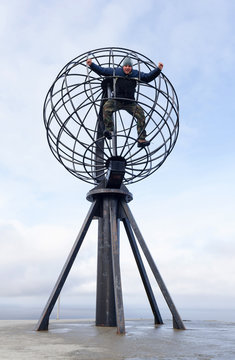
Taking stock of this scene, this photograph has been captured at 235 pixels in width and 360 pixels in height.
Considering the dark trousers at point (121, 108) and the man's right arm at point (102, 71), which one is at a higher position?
the man's right arm at point (102, 71)

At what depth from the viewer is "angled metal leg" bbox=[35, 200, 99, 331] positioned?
30.7 feet

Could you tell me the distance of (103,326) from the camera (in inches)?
399

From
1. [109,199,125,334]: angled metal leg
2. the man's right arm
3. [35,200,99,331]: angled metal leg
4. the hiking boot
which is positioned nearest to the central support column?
[109,199,125,334]: angled metal leg

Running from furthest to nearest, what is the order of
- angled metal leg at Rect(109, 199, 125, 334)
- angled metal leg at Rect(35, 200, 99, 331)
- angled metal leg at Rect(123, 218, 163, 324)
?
1. angled metal leg at Rect(123, 218, 163, 324)
2. angled metal leg at Rect(35, 200, 99, 331)
3. angled metal leg at Rect(109, 199, 125, 334)

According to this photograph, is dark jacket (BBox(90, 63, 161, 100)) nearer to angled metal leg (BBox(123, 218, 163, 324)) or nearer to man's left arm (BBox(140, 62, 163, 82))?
man's left arm (BBox(140, 62, 163, 82))

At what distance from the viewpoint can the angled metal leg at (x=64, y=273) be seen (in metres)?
9.36

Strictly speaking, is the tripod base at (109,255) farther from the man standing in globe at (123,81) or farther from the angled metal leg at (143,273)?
the man standing in globe at (123,81)

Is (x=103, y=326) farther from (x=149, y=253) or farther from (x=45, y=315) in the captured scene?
(x=149, y=253)

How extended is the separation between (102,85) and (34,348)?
9132mm

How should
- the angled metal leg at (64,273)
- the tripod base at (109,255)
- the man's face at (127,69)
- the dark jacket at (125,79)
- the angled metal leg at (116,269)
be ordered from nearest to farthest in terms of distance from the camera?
the angled metal leg at (116,269), the angled metal leg at (64,273), the tripod base at (109,255), the man's face at (127,69), the dark jacket at (125,79)

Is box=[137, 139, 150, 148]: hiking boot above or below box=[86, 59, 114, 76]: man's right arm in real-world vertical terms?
below

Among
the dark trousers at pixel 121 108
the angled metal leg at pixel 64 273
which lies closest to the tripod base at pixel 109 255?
the angled metal leg at pixel 64 273

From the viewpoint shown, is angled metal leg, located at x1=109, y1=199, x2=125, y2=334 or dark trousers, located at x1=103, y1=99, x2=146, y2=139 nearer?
angled metal leg, located at x1=109, y1=199, x2=125, y2=334

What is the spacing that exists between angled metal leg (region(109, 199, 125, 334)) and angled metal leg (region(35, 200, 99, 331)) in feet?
2.28
